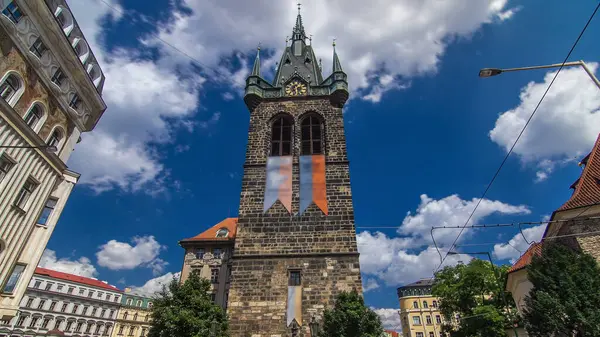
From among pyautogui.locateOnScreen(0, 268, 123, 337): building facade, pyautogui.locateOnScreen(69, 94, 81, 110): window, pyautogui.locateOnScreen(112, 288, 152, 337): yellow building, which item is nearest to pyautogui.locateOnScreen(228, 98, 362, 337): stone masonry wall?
pyautogui.locateOnScreen(69, 94, 81, 110): window

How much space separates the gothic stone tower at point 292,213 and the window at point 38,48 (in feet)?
38.6

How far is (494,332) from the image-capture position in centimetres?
2272

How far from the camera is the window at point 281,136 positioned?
75.3 ft

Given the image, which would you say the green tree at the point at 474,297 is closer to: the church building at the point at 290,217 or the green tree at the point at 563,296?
the green tree at the point at 563,296

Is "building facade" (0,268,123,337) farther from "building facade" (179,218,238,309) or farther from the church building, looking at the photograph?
the church building

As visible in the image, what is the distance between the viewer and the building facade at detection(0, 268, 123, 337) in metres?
44.6

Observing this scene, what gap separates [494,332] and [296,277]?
49.6 ft

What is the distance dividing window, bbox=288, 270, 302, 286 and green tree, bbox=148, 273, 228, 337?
13.1 ft

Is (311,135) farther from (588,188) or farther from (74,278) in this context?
(74,278)

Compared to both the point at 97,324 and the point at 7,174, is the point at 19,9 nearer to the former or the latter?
the point at 7,174

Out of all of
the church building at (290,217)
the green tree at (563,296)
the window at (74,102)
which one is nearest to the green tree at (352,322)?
the church building at (290,217)

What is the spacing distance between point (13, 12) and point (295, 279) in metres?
16.4

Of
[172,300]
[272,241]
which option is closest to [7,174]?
[172,300]

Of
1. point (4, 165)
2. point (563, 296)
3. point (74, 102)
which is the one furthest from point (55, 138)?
point (563, 296)
